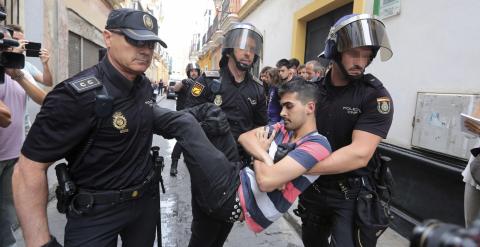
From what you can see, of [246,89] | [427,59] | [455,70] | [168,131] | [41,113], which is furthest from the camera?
[427,59]

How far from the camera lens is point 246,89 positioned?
2.61m

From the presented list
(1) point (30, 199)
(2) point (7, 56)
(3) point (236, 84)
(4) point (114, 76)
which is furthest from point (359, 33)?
(2) point (7, 56)

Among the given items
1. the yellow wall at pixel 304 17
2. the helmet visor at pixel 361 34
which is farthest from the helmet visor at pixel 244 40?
the yellow wall at pixel 304 17

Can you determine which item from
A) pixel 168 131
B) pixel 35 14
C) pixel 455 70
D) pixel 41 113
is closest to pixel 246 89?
pixel 168 131

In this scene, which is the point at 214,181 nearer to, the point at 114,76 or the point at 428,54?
the point at 114,76

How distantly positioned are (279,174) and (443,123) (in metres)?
2.47

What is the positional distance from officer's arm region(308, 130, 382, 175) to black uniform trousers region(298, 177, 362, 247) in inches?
8.8

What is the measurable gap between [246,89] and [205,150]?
1051 mm

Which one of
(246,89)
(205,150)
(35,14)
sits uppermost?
(35,14)

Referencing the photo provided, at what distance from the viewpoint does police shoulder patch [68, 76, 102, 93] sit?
4.74 feet

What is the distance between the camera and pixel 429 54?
3484 mm

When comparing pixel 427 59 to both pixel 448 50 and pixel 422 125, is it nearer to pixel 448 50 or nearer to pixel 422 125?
pixel 448 50

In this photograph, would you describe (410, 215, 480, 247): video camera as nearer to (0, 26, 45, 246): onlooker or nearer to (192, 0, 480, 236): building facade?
(192, 0, 480, 236): building facade

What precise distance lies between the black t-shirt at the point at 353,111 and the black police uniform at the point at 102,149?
1074 millimetres
